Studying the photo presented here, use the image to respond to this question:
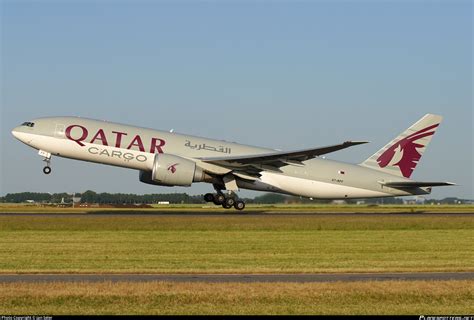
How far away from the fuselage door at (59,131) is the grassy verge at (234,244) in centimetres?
743

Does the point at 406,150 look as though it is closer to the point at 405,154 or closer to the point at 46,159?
the point at 405,154

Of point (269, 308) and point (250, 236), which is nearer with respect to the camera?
point (269, 308)

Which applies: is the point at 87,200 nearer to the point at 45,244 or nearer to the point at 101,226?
the point at 101,226

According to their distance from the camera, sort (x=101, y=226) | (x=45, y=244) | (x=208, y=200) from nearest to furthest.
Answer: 1. (x=45, y=244)
2. (x=101, y=226)
3. (x=208, y=200)

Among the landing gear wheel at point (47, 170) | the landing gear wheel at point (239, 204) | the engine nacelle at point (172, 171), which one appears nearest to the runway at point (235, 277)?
the engine nacelle at point (172, 171)

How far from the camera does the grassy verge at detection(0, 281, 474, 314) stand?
15.1 m

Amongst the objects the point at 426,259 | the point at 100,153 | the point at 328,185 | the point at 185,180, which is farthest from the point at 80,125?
the point at 426,259

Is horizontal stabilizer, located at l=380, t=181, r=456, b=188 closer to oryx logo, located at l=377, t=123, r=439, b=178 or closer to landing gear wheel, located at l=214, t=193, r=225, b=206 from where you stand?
oryx logo, located at l=377, t=123, r=439, b=178

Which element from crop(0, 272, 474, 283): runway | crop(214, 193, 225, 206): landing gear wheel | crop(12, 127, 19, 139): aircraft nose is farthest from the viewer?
crop(214, 193, 225, 206): landing gear wheel

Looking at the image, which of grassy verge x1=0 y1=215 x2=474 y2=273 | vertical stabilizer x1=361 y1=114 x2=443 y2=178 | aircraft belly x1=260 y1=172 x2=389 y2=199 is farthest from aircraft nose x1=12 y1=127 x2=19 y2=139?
vertical stabilizer x1=361 y1=114 x2=443 y2=178

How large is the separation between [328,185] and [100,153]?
14.9 metres

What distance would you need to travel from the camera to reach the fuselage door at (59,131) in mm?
45469

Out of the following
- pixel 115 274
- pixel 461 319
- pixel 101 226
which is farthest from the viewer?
pixel 101 226

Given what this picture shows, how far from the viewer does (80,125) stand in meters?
45.6
